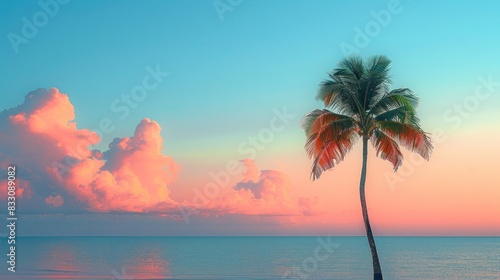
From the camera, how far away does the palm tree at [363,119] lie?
29953 millimetres

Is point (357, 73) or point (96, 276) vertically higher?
point (357, 73)

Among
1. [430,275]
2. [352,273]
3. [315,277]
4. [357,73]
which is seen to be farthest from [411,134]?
[430,275]

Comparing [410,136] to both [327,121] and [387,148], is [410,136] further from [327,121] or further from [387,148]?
[327,121]

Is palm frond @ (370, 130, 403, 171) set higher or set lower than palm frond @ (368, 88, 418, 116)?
lower

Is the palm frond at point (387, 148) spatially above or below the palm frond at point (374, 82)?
below

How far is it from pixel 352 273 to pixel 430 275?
10440 mm

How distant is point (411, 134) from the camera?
2972 centimetres

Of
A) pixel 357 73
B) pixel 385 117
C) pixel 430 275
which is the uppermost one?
pixel 357 73

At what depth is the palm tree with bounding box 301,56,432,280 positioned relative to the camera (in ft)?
98.3

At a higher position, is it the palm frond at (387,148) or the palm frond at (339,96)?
the palm frond at (339,96)

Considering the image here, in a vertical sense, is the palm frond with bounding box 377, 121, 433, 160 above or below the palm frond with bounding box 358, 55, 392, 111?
below

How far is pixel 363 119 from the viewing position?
3061cm

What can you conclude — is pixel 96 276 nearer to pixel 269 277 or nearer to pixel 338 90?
pixel 269 277

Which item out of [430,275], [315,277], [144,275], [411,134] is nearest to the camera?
[411,134]
